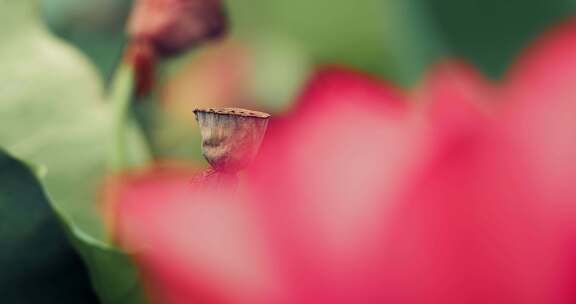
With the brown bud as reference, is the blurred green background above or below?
above

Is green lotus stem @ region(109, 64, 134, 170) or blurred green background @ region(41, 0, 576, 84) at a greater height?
blurred green background @ region(41, 0, 576, 84)

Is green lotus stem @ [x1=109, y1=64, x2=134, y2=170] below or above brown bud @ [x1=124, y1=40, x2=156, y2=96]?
below

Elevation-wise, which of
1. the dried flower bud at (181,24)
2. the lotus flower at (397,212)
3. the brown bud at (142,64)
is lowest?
the lotus flower at (397,212)

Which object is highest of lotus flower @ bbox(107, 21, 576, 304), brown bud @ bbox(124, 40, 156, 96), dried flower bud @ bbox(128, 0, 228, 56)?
dried flower bud @ bbox(128, 0, 228, 56)

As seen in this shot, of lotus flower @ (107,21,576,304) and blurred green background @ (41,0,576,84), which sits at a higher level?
blurred green background @ (41,0,576,84)

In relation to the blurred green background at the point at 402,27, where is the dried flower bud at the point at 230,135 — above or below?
below
